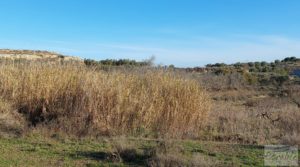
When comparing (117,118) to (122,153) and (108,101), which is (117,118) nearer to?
(108,101)

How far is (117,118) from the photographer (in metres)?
12.4

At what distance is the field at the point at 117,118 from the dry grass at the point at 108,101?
0.03m

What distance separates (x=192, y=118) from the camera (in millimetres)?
12961

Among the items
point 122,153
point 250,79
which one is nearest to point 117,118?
point 122,153

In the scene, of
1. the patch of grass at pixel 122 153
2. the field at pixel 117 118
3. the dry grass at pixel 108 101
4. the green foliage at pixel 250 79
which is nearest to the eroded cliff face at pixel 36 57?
the field at pixel 117 118

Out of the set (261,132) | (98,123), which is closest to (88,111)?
(98,123)

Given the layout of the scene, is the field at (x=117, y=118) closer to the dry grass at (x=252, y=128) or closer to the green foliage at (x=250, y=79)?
the dry grass at (x=252, y=128)

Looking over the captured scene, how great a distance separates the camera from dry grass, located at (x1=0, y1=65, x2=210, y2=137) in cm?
1216

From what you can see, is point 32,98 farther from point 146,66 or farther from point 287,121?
point 287,121

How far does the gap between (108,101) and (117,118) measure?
1.95 ft

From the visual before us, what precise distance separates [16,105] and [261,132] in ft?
23.3

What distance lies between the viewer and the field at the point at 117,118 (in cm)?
925

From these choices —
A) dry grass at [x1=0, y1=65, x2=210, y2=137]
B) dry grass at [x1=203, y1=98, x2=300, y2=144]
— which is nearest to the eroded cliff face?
dry grass at [x1=0, y1=65, x2=210, y2=137]

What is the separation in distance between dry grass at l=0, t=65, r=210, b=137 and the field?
0.03m
